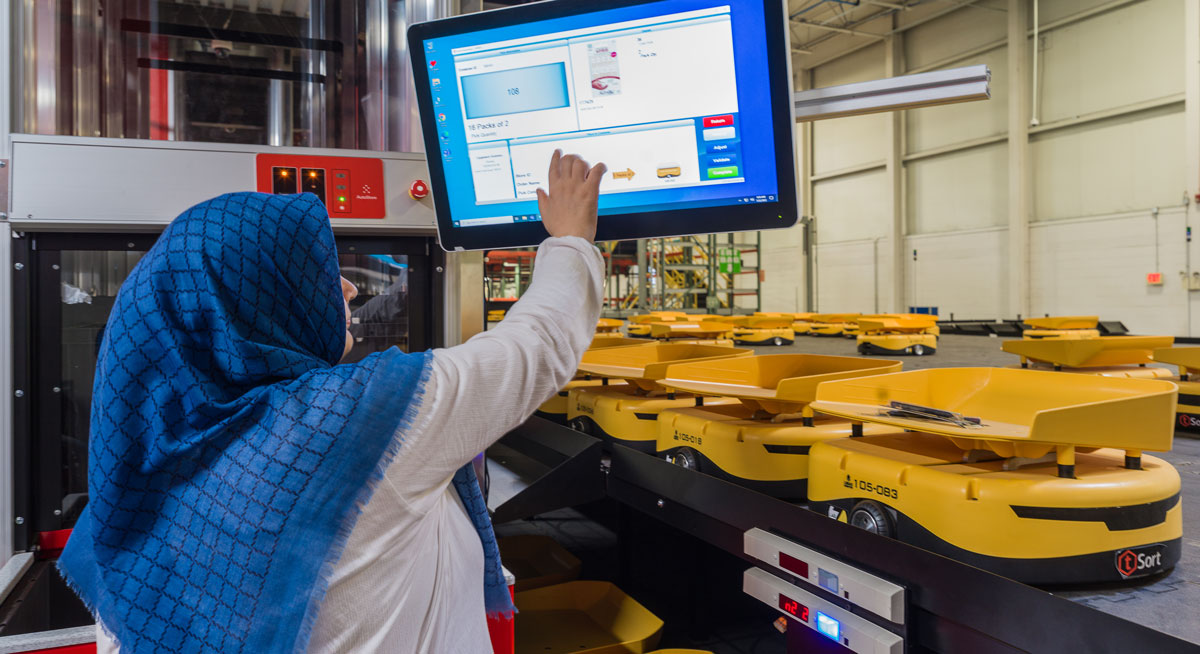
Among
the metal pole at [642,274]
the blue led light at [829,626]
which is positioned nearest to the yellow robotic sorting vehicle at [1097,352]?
the blue led light at [829,626]

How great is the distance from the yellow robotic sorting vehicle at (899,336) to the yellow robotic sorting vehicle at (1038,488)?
617 centimetres

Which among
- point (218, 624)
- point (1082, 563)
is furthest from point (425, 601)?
point (1082, 563)

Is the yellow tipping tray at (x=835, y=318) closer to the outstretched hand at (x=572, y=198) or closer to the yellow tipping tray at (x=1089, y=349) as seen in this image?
the yellow tipping tray at (x=1089, y=349)

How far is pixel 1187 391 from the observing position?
Result: 2.50 metres

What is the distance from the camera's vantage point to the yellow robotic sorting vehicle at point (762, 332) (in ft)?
28.0

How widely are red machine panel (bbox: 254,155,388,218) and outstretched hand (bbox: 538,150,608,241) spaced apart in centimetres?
94

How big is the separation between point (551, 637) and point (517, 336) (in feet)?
6.11

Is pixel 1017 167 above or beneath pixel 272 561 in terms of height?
above

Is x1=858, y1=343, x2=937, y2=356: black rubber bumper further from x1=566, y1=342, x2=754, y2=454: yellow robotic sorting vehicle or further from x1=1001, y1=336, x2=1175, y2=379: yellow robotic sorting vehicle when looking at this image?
x1=566, y1=342, x2=754, y2=454: yellow robotic sorting vehicle

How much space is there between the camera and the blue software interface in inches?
51.3

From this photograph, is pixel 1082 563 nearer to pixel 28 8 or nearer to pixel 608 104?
pixel 608 104

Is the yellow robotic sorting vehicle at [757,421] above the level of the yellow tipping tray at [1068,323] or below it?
below

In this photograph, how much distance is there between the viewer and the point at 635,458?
77.4 inches

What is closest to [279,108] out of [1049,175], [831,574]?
[831,574]
